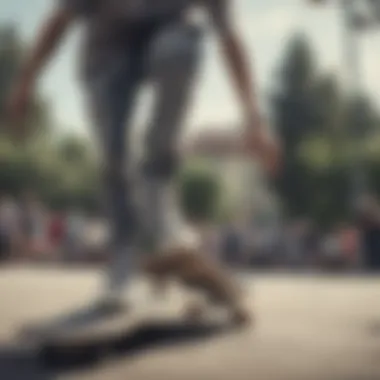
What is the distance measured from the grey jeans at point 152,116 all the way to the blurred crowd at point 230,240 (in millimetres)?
32

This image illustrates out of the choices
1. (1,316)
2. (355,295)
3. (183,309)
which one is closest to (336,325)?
(355,295)

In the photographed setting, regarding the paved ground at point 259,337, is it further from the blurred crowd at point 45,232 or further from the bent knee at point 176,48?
the bent knee at point 176,48

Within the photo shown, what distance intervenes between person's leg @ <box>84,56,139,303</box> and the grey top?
2 cm

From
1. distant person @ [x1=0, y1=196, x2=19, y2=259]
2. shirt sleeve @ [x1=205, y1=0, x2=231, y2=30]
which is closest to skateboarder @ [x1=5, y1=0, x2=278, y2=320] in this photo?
shirt sleeve @ [x1=205, y1=0, x2=231, y2=30]

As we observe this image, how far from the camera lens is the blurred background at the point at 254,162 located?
0.72 metres

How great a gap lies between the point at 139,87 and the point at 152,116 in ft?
0.13

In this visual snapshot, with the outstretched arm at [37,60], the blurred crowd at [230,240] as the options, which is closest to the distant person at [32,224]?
the blurred crowd at [230,240]

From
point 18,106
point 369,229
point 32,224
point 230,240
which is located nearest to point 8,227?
point 32,224

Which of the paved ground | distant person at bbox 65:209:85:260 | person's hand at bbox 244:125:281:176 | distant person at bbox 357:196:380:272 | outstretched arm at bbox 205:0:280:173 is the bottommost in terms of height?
the paved ground

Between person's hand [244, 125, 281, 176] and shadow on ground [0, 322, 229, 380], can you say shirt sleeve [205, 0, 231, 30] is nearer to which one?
person's hand [244, 125, 281, 176]

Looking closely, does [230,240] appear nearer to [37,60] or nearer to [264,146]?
[264,146]

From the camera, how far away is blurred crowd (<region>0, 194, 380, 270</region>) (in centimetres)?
71

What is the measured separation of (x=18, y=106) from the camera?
0.77 m

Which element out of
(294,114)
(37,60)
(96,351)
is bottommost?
(96,351)
